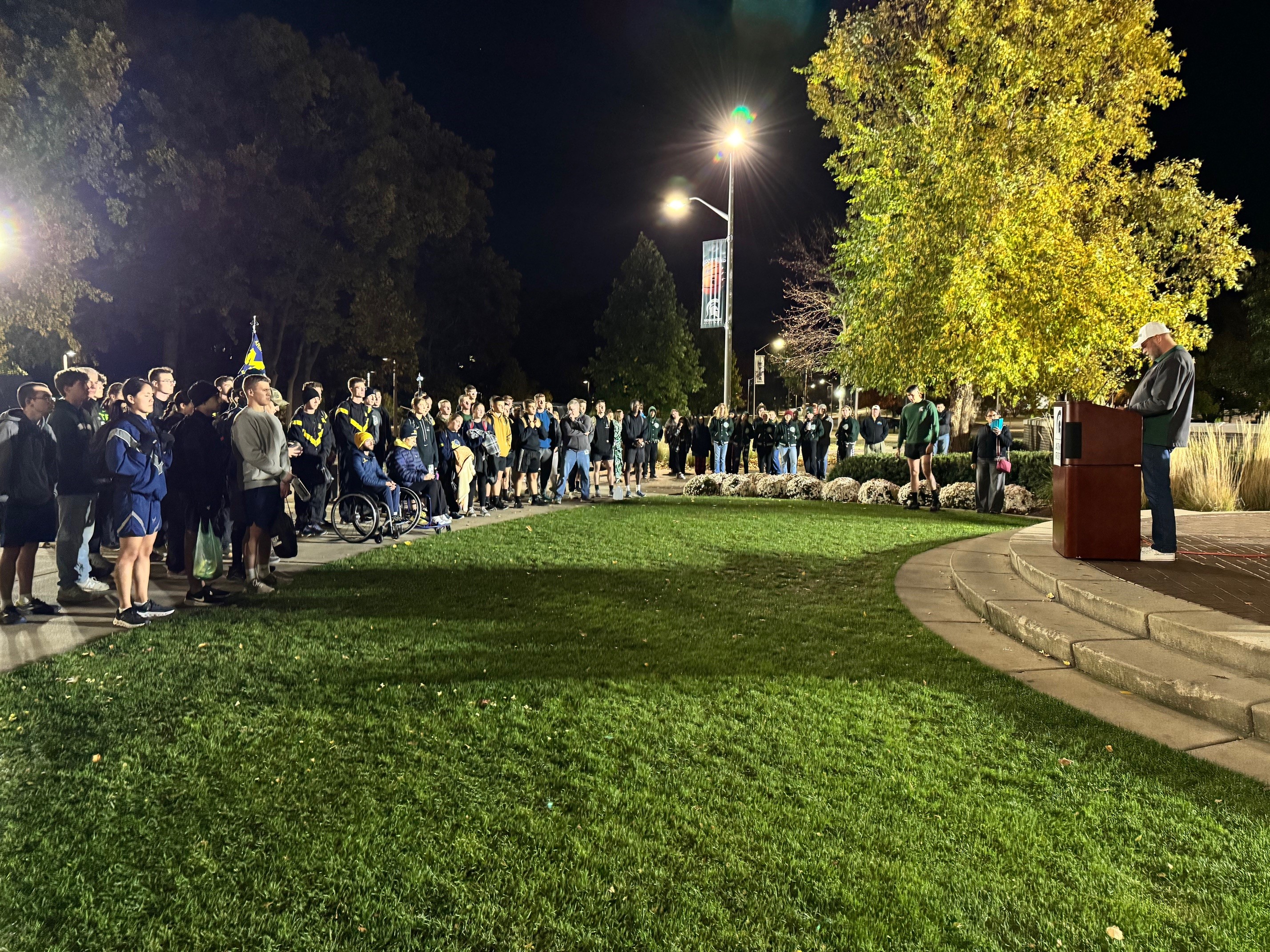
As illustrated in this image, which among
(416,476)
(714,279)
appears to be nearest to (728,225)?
(714,279)

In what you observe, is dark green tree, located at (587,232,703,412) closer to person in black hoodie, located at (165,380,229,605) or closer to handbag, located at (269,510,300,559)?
handbag, located at (269,510,300,559)

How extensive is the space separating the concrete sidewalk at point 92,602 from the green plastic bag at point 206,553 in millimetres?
284

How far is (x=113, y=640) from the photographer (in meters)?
5.87

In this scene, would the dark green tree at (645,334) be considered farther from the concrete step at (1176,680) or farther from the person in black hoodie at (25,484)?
the concrete step at (1176,680)

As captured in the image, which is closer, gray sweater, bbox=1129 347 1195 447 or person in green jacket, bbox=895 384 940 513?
gray sweater, bbox=1129 347 1195 447

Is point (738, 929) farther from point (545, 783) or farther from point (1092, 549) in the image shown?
point (1092, 549)

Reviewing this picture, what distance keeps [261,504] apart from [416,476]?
4.11 meters

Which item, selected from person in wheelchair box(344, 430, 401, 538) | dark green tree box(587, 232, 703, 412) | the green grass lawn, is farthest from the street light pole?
dark green tree box(587, 232, 703, 412)

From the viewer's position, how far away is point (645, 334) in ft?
203

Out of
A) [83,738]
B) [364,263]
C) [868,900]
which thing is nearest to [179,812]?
[83,738]

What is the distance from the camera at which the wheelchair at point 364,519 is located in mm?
10867

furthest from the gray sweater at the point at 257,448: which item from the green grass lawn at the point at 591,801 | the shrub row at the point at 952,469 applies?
the shrub row at the point at 952,469

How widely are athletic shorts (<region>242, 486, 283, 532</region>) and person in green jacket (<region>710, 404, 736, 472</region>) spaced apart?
599 inches

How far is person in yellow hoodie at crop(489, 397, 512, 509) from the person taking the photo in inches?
599
